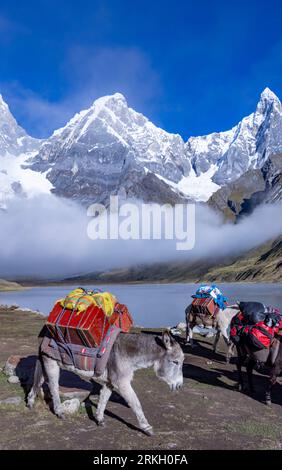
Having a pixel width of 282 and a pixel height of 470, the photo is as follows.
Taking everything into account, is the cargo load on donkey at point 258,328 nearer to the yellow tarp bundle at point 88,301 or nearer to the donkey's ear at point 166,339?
the donkey's ear at point 166,339

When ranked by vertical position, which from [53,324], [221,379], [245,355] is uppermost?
[53,324]

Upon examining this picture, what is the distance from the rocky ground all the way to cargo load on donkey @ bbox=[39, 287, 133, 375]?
1440 mm

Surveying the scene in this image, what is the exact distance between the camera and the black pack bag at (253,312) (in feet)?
43.7

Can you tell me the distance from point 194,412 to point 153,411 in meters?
1.09

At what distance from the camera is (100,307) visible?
10.5 m

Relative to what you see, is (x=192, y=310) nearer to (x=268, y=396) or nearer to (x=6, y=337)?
(x=268, y=396)

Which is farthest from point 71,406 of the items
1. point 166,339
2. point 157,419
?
point 166,339

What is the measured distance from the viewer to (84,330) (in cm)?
984

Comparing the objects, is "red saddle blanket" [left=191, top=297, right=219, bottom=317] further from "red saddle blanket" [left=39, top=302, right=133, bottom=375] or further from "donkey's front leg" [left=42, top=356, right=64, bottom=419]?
"donkey's front leg" [left=42, top=356, right=64, bottom=419]

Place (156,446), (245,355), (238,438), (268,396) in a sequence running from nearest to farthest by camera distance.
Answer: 1. (156,446)
2. (238,438)
3. (268,396)
4. (245,355)

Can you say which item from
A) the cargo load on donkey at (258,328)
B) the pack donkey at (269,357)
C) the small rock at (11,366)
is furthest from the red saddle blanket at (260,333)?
the small rock at (11,366)

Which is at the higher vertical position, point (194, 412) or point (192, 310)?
point (192, 310)

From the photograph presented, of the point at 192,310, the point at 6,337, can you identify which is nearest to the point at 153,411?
the point at 192,310

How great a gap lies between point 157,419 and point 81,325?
10.2 ft
